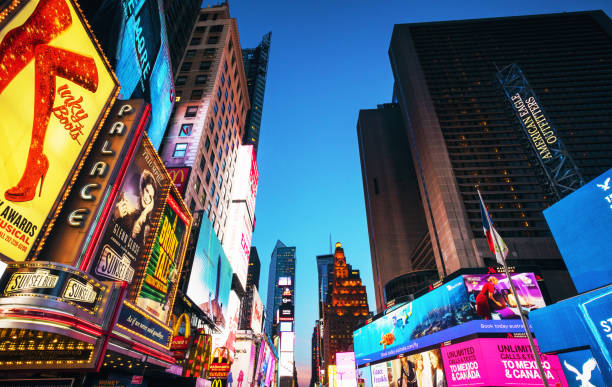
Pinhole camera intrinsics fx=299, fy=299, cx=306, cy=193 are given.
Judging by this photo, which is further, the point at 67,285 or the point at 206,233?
the point at 206,233

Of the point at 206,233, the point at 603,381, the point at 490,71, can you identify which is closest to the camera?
the point at 603,381

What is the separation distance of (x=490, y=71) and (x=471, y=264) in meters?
76.2

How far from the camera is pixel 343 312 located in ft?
527

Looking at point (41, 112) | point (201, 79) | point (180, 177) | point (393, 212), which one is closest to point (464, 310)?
point (180, 177)

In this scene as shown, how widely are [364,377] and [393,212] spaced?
7923cm

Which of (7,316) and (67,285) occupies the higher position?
(67,285)

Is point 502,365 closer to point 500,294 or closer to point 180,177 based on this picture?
point 500,294

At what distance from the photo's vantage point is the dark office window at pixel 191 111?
3888 cm

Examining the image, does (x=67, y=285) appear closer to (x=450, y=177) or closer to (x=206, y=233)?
(x=206, y=233)

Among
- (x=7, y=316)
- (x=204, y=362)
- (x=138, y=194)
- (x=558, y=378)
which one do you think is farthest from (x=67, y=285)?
(x=558, y=378)

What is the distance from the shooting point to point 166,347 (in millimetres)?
14844

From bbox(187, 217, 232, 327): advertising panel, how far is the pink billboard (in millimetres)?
28682

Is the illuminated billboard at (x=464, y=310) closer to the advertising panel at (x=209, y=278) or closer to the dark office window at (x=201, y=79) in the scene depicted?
the advertising panel at (x=209, y=278)

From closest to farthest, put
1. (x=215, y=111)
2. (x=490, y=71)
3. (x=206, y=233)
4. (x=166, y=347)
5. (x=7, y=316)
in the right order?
1. (x=7, y=316)
2. (x=166, y=347)
3. (x=206, y=233)
4. (x=215, y=111)
5. (x=490, y=71)
